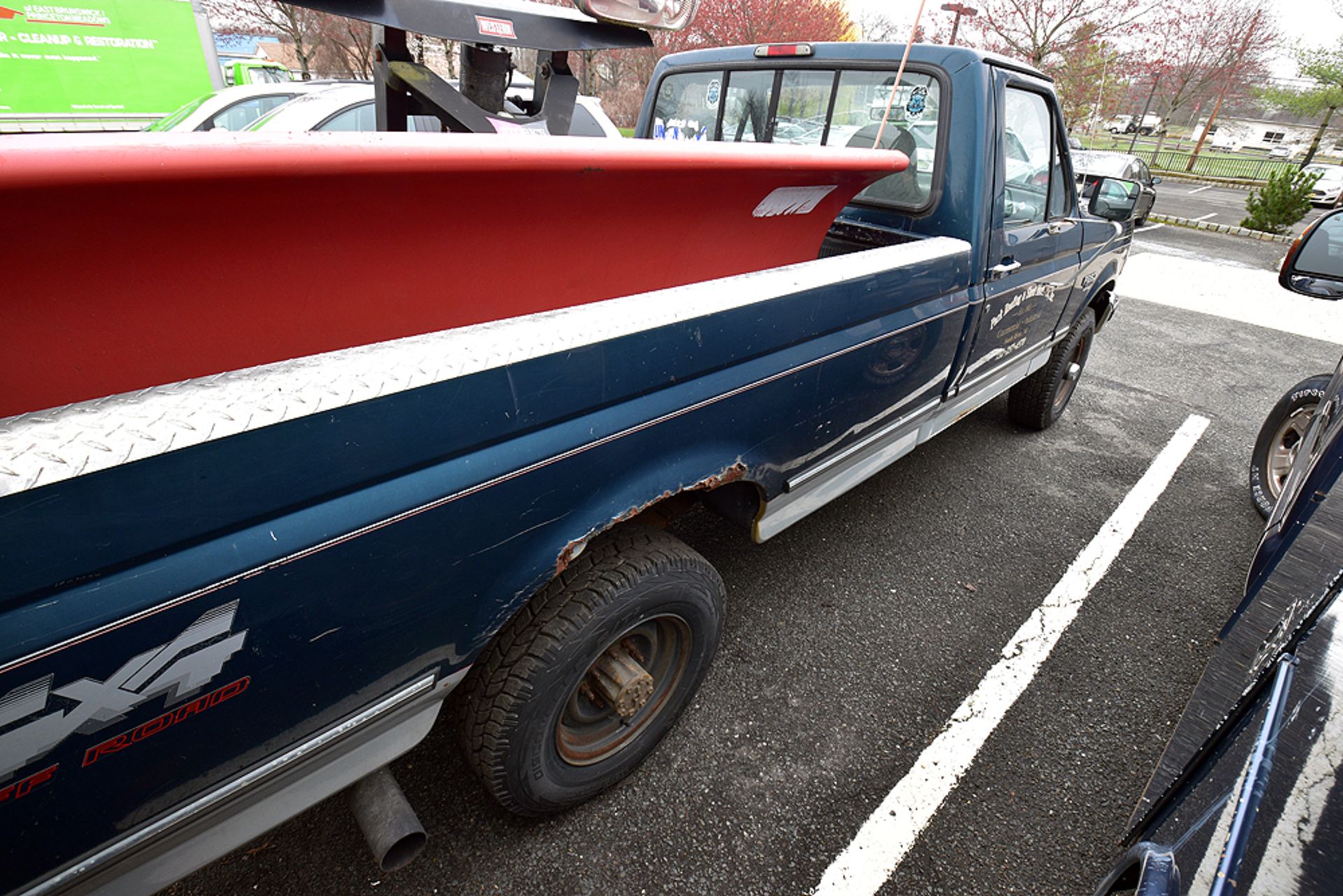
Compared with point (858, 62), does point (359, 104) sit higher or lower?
lower

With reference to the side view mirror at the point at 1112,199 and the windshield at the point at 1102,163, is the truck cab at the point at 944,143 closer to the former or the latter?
the side view mirror at the point at 1112,199

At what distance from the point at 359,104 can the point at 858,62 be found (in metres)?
4.37

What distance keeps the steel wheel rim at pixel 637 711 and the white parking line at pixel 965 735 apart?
0.66 m

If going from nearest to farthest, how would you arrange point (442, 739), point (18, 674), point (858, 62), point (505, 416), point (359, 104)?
point (18, 674), point (505, 416), point (442, 739), point (858, 62), point (359, 104)

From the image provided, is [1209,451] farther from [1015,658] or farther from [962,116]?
[962,116]

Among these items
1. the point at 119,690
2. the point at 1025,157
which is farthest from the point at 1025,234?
the point at 119,690

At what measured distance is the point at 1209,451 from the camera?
429 centimetres

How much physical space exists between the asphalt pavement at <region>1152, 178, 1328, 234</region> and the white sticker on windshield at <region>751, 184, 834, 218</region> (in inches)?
639

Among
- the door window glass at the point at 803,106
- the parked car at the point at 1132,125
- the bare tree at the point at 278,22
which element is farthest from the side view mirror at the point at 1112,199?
the parked car at the point at 1132,125

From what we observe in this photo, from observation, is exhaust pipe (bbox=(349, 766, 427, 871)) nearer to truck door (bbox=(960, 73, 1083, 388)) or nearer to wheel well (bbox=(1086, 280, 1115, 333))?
truck door (bbox=(960, 73, 1083, 388))

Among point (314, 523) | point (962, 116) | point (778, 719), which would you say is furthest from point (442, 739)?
point (962, 116)

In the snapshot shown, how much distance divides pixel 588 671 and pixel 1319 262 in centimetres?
333

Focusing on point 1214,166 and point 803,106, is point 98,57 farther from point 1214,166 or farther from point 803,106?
point 1214,166

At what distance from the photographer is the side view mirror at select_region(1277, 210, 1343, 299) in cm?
262
